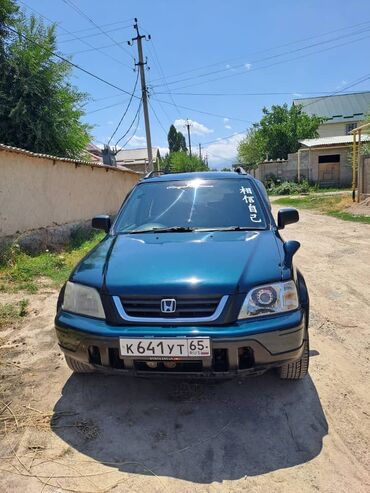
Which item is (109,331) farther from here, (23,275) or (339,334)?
(23,275)

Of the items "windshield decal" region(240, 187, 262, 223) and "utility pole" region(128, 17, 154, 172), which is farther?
"utility pole" region(128, 17, 154, 172)

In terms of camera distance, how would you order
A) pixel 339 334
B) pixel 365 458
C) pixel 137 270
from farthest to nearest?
pixel 339 334
pixel 137 270
pixel 365 458

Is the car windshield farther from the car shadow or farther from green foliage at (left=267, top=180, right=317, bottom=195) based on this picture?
green foliage at (left=267, top=180, right=317, bottom=195)

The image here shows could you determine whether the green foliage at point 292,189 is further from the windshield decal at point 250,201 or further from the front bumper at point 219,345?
the front bumper at point 219,345

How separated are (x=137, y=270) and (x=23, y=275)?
4309 mm

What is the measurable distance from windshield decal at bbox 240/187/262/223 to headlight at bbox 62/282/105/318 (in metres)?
1.62

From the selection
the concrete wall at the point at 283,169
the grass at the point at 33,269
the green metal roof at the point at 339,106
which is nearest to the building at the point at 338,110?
the green metal roof at the point at 339,106

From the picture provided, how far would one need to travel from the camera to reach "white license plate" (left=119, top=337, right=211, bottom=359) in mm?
2297

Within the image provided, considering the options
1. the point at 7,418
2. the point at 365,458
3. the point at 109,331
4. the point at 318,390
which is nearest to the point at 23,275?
the point at 7,418

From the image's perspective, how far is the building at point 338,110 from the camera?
1839 inches

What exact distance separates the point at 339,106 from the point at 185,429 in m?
52.5

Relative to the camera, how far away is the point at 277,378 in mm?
3070

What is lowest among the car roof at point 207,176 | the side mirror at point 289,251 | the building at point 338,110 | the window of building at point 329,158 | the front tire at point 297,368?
the front tire at point 297,368

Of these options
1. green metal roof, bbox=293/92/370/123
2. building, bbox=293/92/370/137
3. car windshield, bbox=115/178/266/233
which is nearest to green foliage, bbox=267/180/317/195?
building, bbox=293/92/370/137
